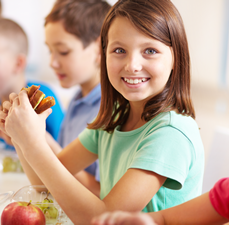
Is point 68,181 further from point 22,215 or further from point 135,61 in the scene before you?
point 135,61

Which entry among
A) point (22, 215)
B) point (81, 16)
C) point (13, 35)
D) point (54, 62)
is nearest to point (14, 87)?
point (13, 35)

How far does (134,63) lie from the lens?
0.75m

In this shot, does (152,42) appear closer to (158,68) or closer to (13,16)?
(158,68)

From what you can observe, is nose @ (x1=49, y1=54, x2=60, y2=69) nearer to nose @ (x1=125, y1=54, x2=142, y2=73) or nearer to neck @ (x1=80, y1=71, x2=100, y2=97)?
neck @ (x1=80, y1=71, x2=100, y2=97)

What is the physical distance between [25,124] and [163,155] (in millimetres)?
332

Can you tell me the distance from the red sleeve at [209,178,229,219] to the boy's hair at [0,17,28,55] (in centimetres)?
159

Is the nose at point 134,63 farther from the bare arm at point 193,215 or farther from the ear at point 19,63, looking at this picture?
the ear at point 19,63

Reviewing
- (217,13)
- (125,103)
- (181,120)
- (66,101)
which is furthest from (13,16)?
(181,120)

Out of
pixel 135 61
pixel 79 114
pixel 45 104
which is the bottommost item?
pixel 79 114

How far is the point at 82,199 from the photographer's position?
679mm

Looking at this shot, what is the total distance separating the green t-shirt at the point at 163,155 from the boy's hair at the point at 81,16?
622mm

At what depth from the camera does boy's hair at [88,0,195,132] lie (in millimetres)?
760

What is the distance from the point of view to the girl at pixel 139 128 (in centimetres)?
69

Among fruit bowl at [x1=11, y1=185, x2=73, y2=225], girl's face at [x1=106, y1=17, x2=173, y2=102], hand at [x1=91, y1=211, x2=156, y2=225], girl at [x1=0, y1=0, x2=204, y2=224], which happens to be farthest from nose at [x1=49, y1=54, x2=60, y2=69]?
hand at [x1=91, y1=211, x2=156, y2=225]
